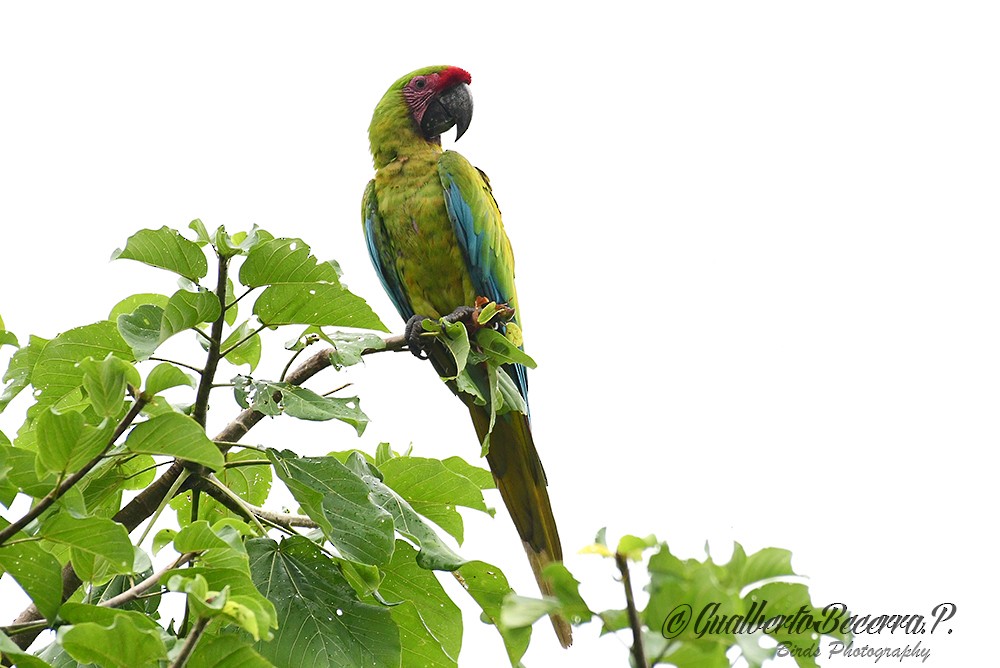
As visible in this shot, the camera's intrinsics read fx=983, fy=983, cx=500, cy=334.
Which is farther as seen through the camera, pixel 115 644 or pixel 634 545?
pixel 115 644

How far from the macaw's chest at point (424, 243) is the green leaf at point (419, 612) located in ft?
6.56

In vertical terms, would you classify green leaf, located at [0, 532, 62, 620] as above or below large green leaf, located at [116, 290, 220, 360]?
below

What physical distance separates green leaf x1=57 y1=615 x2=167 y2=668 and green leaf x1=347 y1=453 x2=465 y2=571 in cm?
58

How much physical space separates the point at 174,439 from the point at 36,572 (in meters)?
0.30

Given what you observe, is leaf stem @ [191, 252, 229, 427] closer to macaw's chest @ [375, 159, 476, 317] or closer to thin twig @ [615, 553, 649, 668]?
thin twig @ [615, 553, 649, 668]

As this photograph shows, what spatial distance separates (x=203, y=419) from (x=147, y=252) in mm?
329

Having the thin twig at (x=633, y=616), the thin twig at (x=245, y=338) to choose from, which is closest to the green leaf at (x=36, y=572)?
the thin twig at (x=245, y=338)

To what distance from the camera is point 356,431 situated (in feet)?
6.42

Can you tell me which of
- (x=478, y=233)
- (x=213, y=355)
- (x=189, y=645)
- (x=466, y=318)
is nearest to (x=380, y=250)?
(x=478, y=233)

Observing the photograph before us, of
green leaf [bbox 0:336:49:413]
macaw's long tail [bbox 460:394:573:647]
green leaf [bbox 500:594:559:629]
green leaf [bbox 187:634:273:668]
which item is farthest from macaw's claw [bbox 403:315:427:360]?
green leaf [bbox 500:594:559:629]

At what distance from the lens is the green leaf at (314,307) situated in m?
1.91

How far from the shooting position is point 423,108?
4.33 meters

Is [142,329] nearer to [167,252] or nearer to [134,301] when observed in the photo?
[167,252]

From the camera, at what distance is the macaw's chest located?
3869 millimetres
